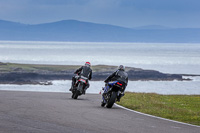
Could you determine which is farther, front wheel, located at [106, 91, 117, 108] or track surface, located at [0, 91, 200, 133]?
front wheel, located at [106, 91, 117, 108]

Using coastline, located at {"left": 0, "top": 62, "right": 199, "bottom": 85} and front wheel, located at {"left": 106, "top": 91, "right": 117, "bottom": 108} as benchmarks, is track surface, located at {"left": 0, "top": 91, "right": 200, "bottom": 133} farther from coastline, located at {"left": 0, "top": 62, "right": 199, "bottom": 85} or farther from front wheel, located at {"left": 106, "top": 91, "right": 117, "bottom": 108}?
coastline, located at {"left": 0, "top": 62, "right": 199, "bottom": 85}

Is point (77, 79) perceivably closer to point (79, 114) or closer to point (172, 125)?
point (79, 114)

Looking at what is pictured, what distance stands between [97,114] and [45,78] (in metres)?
83.7

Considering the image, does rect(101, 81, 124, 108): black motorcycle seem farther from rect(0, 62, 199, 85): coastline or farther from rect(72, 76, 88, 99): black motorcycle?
rect(0, 62, 199, 85): coastline

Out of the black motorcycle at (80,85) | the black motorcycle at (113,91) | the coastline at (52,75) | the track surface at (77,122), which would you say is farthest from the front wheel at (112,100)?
the coastline at (52,75)

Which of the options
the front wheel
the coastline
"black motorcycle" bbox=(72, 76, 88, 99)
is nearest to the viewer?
the front wheel

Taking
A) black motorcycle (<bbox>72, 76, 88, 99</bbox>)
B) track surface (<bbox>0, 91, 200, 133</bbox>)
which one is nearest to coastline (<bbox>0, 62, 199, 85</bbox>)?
black motorcycle (<bbox>72, 76, 88, 99</bbox>)

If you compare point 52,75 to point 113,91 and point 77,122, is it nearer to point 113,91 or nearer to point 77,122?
point 113,91

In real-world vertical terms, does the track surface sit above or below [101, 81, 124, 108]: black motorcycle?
below

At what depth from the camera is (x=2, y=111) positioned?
14719mm

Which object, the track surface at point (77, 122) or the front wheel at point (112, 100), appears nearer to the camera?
the track surface at point (77, 122)

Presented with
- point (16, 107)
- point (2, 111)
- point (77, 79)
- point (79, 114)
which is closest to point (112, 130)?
point (79, 114)

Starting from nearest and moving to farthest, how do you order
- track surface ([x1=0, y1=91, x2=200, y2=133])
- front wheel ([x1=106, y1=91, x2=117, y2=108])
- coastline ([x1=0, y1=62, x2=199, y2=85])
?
track surface ([x1=0, y1=91, x2=200, y2=133]) → front wheel ([x1=106, y1=91, x2=117, y2=108]) → coastline ([x1=0, y1=62, x2=199, y2=85])

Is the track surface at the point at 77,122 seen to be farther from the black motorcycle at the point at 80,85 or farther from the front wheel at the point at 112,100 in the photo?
the black motorcycle at the point at 80,85
